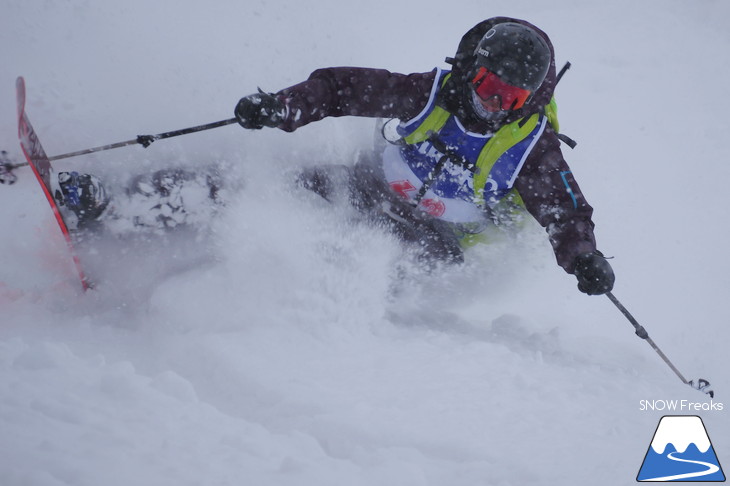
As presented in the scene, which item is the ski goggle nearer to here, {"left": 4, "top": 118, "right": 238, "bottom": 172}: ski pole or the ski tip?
{"left": 4, "top": 118, "right": 238, "bottom": 172}: ski pole

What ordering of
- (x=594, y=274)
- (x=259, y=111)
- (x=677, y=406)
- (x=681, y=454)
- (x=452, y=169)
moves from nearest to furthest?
1. (x=681, y=454)
2. (x=259, y=111)
3. (x=594, y=274)
4. (x=677, y=406)
5. (x=452, y=169)

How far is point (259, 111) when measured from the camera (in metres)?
2.39

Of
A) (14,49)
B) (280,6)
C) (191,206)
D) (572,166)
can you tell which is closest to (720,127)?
(572,166)

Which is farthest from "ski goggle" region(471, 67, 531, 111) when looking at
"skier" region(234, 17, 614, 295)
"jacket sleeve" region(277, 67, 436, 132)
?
"jacket sleeve" region(277, 67, 436, 132)

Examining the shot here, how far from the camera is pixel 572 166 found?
5.18 metres

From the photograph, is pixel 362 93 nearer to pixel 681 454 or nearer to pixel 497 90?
pixel 497 90

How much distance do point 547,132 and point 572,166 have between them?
9.34 feet

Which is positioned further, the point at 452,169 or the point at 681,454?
the point at 452,169

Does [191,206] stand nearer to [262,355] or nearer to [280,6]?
[262,355]

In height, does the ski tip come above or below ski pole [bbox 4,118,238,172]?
above

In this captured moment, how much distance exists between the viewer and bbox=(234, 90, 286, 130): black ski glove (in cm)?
238

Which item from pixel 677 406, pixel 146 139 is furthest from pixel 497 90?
pixel 677 406

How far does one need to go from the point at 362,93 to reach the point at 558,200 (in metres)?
1.38

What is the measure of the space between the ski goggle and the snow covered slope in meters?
1.36
